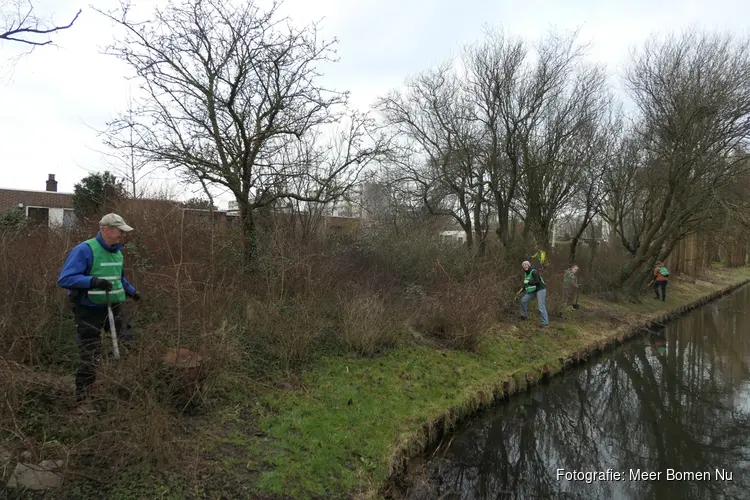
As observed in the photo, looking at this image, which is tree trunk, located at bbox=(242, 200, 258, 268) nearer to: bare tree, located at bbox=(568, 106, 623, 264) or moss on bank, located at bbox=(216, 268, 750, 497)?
moss on bank, located at bbox=(216, 268, 750, 497)

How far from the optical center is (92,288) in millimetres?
4195

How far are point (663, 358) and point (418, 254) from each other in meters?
6.75

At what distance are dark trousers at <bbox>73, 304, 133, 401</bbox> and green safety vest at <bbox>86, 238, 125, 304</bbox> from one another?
0.12 m

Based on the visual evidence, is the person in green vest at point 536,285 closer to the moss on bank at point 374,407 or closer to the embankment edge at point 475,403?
the moss on bank at point 374,407

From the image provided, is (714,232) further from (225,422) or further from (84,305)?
(84,305)

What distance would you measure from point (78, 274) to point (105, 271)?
0.84 feet

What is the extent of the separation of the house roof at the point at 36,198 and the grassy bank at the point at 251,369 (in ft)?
75.0

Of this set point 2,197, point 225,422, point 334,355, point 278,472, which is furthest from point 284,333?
point 2,197

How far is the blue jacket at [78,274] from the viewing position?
4.05m

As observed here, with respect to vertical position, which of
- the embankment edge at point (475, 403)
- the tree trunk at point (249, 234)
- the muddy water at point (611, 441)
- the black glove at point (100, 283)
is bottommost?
the muddy water at point (611, 441)

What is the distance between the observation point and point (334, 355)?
735cm

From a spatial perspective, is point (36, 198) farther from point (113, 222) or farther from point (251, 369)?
point (113, 222)

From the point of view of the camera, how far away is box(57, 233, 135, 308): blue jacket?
405 centimetres

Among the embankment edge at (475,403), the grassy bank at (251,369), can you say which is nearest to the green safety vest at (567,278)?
the embankment edge at (475,403)
